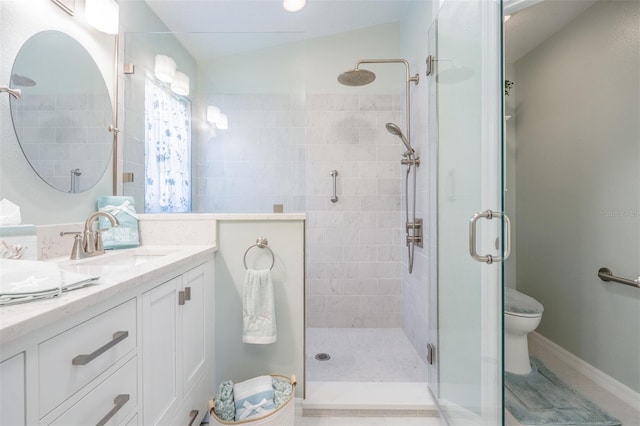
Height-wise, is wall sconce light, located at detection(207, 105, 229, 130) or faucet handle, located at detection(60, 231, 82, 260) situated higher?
wall sconce light, located at detection(207, 105, 229, 130)

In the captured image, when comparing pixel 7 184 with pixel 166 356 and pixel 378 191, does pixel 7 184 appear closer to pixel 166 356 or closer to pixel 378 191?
pixel 166 356

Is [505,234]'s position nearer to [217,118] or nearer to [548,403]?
[548,403]

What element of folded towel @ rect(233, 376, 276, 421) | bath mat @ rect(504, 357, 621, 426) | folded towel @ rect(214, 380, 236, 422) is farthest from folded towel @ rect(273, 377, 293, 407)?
bath mat @ rect(504, 357, 621, 426)

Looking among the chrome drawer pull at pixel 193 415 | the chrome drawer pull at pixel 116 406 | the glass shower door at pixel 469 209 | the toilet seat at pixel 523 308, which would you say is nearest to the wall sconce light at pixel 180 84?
the glass shower door at pixel 469 209

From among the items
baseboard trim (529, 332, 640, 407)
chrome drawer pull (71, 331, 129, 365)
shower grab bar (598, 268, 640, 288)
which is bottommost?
baseboard trim (529, 332, 640, 407)

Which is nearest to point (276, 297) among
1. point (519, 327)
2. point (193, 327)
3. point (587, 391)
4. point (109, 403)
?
point (193, 327)

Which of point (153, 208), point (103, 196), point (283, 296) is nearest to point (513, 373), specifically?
point (283, 296)

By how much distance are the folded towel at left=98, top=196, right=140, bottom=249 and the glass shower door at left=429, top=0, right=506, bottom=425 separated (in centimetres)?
167

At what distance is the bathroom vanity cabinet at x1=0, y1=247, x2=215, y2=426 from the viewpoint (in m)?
0.57

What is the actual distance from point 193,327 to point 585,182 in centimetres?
272

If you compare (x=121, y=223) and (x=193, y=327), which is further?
(x=121, y=223)

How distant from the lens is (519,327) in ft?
6.20

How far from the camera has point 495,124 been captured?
1.12 metres

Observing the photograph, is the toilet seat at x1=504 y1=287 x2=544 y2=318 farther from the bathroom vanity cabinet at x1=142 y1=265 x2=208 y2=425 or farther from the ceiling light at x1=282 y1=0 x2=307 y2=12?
the ceiling light at x1=282 y1=0 x2=307 y2=12
